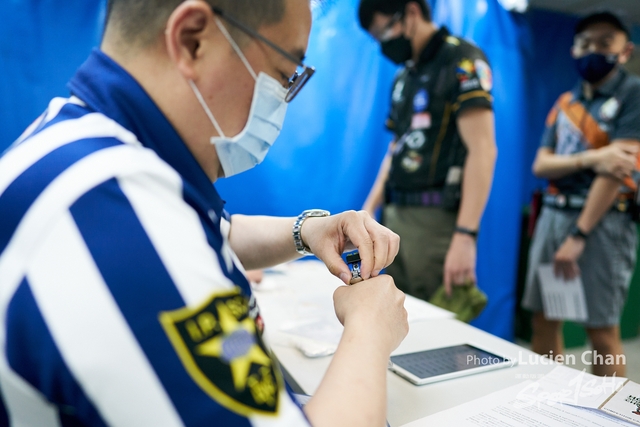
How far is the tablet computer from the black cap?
135 centimetres

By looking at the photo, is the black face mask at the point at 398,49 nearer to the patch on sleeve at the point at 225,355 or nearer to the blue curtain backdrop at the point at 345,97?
the blue curtain backdrop at the point at 345,97

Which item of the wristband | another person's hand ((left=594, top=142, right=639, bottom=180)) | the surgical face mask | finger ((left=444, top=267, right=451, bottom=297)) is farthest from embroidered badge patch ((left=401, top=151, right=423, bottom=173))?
the surgical face mask

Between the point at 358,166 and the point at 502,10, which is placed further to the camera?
the point at 502,10

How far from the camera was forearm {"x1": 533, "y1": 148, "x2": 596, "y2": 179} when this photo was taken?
164 cm

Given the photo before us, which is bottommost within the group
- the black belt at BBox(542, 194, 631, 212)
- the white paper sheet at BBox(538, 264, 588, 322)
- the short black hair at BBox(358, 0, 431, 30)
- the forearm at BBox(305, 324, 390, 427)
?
the white paper sheet at BBox(538, 264, 588, 322)

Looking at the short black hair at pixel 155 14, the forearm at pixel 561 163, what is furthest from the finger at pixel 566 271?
the short black hair at pixel 155 14

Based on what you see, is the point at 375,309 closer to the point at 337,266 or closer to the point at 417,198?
the point at 337,266

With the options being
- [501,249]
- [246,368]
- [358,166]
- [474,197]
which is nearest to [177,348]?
[246,368]

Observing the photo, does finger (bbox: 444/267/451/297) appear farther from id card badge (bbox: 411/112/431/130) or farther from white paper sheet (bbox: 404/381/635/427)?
white paper sheet (bbox: 404/381/635/427)

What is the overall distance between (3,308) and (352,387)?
0.31 meters

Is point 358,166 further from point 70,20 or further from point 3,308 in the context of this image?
point 3,308

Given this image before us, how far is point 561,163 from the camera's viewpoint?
5.78 ft

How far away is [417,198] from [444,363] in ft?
3.10

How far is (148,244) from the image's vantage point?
36cm
